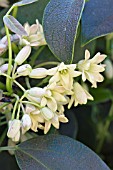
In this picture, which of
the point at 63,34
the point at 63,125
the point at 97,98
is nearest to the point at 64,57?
the point at 63,34

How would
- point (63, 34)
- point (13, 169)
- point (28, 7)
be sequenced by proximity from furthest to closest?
point (13, 169), point (28, 7), point (63, 34)

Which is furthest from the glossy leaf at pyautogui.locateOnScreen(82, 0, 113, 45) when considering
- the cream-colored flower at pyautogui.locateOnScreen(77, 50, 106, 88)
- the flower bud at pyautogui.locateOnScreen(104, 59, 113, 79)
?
the flower bud at pyautogui.locateOnScreen(104, 59, 113, 79)

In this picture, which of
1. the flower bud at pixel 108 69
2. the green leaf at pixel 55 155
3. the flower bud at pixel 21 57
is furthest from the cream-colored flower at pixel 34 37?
the flower bud at pixel 108 69

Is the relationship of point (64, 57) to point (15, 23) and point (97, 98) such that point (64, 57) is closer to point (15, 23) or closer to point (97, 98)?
point (15, 23)

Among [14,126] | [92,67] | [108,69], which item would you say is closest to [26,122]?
[14,126]

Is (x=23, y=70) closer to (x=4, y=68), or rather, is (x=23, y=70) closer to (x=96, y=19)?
(x=4, y=68)

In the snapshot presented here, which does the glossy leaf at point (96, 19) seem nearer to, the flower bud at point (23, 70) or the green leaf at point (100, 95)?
the flower bud at point (23, 70)
